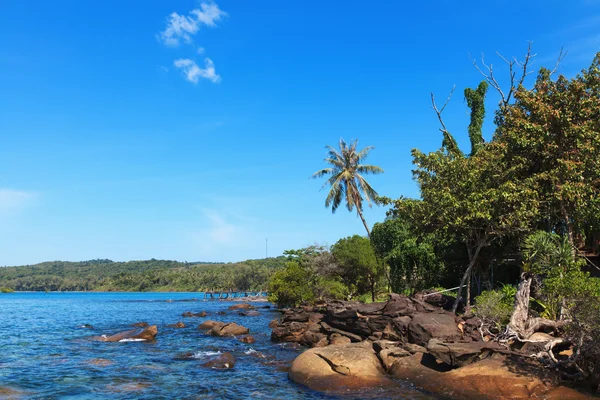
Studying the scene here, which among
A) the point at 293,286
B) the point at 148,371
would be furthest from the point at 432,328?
the point at 293,286

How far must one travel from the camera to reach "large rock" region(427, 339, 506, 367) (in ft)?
50.2

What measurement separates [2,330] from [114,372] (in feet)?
89.0

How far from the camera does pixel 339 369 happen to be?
1688 cm

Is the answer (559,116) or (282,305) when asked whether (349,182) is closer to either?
(282,305)

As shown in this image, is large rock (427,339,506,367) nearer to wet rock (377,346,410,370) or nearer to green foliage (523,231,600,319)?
wet rock (377,346,410,370)

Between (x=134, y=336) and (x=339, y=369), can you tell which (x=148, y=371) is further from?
(x=134, y=336)

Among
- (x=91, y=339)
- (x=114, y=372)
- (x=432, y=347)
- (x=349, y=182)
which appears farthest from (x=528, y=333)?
(x=349, y=182)

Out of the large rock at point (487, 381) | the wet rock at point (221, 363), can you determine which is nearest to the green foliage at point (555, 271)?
the large rock at point (487, 381)

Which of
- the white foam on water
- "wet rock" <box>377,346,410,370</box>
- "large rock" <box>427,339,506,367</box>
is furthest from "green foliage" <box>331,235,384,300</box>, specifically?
"large rock" <box>427,339,506,367</box>

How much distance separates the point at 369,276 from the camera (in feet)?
175

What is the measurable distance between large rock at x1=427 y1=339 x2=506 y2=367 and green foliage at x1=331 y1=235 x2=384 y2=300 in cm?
3503

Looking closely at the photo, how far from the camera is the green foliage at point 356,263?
171ft

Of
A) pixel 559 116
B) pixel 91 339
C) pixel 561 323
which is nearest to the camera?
pixel 561 323

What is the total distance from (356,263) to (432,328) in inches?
1292
